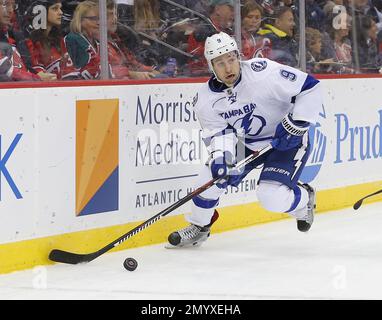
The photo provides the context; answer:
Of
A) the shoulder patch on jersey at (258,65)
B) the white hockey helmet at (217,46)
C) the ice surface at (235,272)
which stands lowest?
the ice surface at (235,272)

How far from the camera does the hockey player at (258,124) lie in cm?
555

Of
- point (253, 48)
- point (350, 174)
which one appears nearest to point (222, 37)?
point (253, 48)

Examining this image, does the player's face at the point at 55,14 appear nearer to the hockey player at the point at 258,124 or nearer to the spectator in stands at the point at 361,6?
the hockey player at the point at 258,124

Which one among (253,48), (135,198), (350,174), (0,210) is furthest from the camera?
(350,174)

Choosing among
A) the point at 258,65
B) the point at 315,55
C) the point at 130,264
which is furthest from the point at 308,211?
the point at 315,55

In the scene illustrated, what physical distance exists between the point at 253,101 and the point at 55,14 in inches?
41.9

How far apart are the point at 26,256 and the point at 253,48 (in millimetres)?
2488

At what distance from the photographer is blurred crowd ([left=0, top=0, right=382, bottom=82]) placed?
5.31 metres

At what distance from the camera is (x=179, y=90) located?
6133mm

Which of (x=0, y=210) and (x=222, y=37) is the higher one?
(x=222, y=37)

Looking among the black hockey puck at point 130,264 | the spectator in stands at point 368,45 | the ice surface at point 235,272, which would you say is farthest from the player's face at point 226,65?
the spectator in stands at point 368,45

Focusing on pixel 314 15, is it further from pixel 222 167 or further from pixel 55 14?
pixel 55 14

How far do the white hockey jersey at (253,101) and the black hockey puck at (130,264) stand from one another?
90 centimetres
